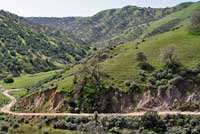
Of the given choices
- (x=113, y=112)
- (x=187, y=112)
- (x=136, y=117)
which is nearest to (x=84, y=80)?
(x=113, y=112)

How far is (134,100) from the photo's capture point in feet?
301

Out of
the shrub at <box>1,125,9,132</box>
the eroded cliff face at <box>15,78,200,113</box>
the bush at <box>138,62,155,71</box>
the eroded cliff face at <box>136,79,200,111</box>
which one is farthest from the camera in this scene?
the bush at <box>138,62,155,71</box>

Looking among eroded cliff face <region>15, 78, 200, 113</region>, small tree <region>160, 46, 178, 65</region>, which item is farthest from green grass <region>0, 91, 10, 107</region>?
small tree <region>160, 46, 178, 65</region>

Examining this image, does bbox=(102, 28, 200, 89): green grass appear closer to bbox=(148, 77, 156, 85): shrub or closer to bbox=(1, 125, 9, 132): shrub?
bbox=(148, 77, 156, 85): shrub

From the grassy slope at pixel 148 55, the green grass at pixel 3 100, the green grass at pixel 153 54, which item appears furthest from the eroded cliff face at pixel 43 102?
the green grass at pixel 3 100

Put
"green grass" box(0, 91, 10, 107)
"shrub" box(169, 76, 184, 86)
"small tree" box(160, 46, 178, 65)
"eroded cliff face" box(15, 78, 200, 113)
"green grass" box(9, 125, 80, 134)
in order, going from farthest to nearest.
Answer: "green grass" box(0, 91, 10, 107), "small tree" box(160, 46, 178, 65), "shrub" box(169, 76, 184, 86), "eroded cliff face" box(15, 78, 200, 113), "green grass" box(9, 125, 80, 134)

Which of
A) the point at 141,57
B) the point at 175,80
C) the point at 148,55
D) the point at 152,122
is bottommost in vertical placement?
the point at 152,122

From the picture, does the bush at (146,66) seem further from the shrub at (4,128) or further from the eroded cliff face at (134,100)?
the shrub at (4,128)

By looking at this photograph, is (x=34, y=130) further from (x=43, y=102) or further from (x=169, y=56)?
(x=169, y=56)

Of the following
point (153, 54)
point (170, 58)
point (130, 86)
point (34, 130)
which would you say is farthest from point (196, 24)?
point (34, 130)

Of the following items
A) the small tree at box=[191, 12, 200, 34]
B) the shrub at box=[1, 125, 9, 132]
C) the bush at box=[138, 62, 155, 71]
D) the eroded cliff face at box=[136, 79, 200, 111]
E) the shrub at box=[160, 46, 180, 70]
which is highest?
the small tree at box=[191, 12, 200, 34]

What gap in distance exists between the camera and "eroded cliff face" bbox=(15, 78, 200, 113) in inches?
3543

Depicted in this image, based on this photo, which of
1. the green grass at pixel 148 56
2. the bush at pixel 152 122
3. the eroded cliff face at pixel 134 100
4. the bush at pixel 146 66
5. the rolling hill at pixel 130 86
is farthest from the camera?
the bush at pixel 146 66

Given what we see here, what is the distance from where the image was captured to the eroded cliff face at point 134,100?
90.0 metres
